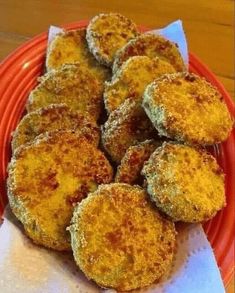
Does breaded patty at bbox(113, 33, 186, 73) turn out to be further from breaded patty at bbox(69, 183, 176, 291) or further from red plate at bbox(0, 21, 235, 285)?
breaded patty at bbox(69, 183, 176, 291)

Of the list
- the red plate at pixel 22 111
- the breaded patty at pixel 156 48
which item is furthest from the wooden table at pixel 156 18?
the breaded patty at pixel 156 48

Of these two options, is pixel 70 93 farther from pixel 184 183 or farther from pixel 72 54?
pixel 184 183

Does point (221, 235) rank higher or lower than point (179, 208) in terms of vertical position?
lower

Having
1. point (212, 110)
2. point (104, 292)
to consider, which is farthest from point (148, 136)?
point (104, 292)

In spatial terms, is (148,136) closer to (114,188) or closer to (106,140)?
(106,140)

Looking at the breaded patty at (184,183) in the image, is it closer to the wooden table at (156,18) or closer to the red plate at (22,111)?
the red plate at (22,111)

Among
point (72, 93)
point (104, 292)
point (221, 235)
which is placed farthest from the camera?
point (72, 93)

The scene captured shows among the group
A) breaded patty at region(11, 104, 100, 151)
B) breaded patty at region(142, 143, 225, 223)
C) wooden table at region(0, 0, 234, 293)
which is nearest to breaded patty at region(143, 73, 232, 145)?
breaded patty at region(142, 143, 225, 223)
